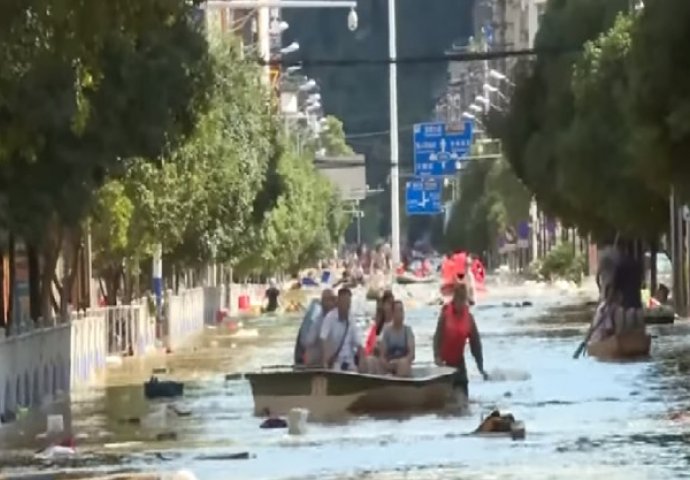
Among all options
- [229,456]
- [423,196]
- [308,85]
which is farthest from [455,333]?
[308,85]

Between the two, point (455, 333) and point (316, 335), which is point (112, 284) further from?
point (316, 335)

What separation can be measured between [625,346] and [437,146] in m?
63.4

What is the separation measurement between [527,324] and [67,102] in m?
36.8

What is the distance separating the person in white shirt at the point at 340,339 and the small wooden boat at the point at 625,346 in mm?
11499

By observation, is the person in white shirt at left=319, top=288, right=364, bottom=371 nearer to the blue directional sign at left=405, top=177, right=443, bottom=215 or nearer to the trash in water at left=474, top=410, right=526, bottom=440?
the trash in water at left=474, top=410, right=526, bottom=440

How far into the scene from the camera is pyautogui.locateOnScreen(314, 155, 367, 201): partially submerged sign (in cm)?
16126

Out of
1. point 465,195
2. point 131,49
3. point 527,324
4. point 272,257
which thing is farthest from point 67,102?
point 465,195

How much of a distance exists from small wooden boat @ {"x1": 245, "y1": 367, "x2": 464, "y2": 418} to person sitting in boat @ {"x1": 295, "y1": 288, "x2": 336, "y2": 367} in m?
1.20

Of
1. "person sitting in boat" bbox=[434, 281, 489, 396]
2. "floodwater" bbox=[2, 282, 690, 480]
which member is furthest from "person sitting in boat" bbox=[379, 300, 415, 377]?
"person sitting in boat" bbox=[434, 281, 489, 396]

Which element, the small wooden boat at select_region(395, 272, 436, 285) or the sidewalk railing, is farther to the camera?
the small wooden boat at select_region(395, 272, 436, 285)

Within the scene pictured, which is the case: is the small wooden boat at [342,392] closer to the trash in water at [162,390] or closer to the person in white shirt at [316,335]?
the person in white shirt at [316,335]

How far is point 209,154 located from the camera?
55.5 m

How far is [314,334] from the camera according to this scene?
34.3 meters

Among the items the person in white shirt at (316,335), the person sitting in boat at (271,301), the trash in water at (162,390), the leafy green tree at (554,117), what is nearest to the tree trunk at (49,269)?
the trash in water at (162,390)
